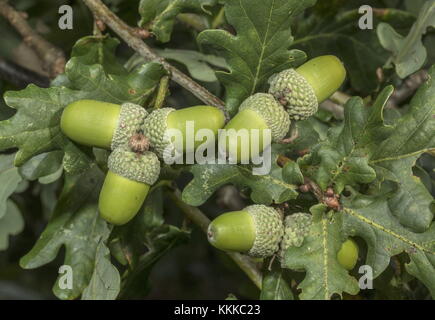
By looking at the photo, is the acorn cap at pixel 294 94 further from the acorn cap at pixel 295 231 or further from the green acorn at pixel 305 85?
the acorn cap at pixel 295 231

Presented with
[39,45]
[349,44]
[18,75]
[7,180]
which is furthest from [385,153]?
[18,75]

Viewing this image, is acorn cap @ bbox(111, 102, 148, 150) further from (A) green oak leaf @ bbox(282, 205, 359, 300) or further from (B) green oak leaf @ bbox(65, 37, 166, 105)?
(A) green oak leaf @ bbox(282, 205, 359, 300)

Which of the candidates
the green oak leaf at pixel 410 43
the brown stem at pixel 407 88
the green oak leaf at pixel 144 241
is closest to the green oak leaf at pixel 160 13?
the green oak leaf at pixel 144 241

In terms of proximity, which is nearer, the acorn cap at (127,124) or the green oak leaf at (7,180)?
the acorn cap at (127,124)

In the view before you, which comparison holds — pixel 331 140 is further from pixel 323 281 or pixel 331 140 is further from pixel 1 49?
pixel 1 49

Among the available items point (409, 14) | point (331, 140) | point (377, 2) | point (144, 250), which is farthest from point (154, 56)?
point (377, 2)

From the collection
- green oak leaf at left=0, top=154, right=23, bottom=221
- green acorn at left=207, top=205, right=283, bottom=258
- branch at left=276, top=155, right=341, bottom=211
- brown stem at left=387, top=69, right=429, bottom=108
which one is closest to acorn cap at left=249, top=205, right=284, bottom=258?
green acorn at left=207, top=205, right=283, bottom=258
